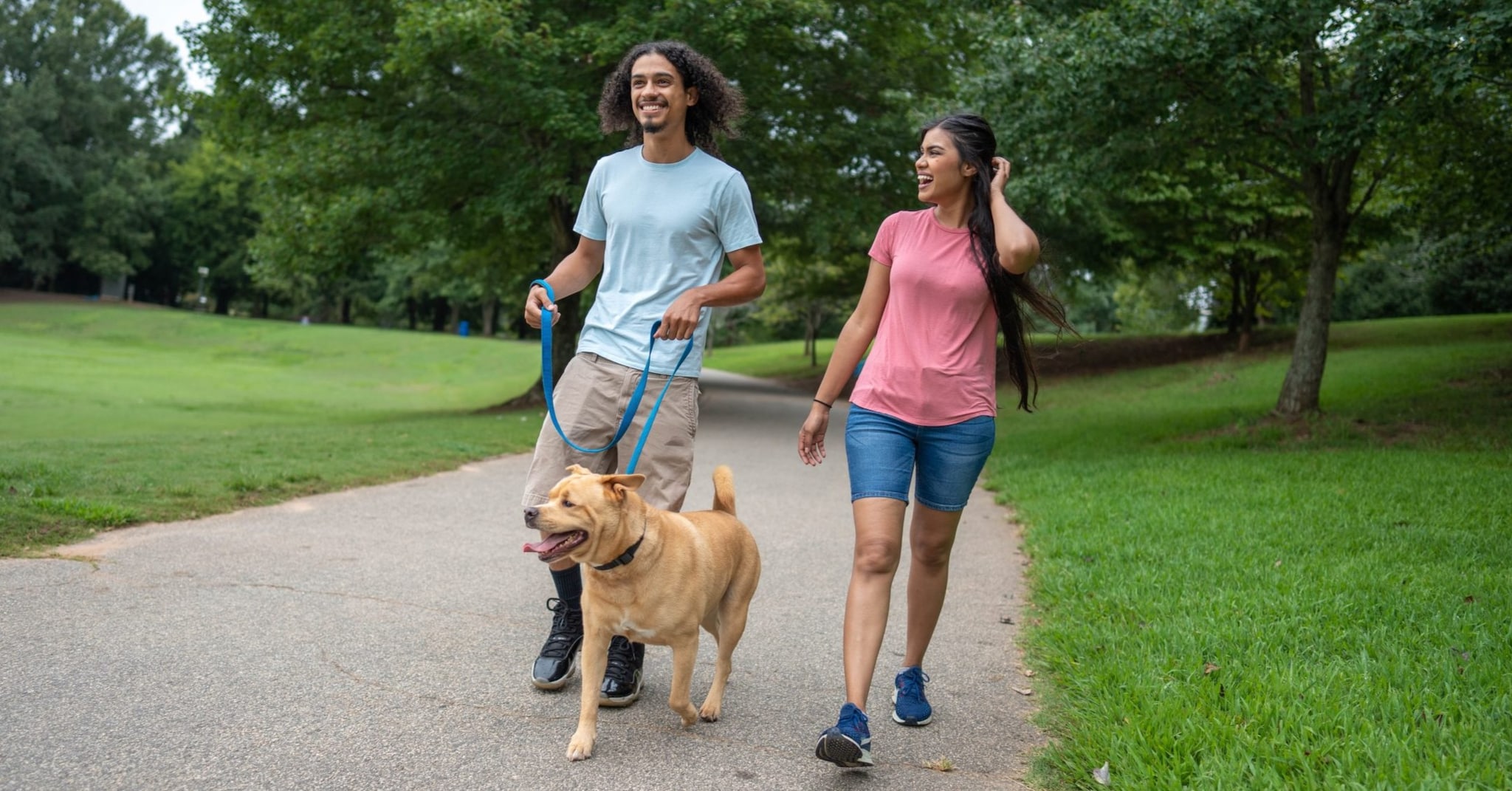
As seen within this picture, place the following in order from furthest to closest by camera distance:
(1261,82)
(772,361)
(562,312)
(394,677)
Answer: (772,361)
(562,312)
(1261,82)
(394,677)

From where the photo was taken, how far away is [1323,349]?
1369 centimetres

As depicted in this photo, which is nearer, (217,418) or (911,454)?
(911,454)

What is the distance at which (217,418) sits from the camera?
18.2 m

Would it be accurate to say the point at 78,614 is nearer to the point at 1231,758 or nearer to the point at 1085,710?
the point at 1085,710

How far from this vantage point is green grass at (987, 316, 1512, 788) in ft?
10.8

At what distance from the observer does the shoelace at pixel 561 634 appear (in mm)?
4241

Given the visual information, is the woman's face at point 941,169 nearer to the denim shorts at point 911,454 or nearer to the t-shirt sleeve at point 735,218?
the t-shirt sleeve at point 735,218

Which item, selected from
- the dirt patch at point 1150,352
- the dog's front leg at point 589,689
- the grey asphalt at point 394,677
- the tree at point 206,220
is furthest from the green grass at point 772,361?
the dog's front leg at point 589,689

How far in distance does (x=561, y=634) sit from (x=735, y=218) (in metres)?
1.83

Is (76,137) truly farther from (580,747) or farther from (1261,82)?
(580,747)

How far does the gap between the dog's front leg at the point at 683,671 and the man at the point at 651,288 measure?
432 millimetres

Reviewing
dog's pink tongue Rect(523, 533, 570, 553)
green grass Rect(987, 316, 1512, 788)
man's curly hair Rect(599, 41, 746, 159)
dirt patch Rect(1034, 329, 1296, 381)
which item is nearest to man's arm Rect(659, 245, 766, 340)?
man's curly hair Rect(599, 41, 746, 159)

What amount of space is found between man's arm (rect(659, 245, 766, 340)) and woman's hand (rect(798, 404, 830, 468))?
493 mm

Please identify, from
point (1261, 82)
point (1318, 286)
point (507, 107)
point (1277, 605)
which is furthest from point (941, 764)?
point (507, 107)
